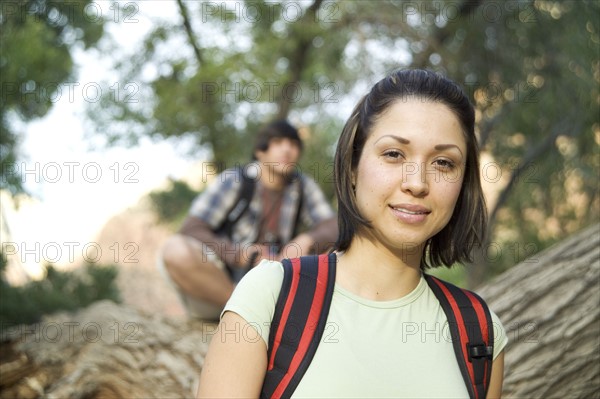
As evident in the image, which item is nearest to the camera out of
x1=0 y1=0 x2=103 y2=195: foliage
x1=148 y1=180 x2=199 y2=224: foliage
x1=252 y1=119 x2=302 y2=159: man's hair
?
x1=0 y1=0 x2=103 y2=195: foliage

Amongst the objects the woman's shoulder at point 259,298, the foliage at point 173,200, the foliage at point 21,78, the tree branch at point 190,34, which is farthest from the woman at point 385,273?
the foliage at point 173,200

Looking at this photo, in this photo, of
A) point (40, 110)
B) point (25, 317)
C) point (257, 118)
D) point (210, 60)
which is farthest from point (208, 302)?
point (257, 118)

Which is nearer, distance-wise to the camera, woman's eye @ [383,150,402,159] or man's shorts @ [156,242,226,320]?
woman's eye @ [383,150,402,159]

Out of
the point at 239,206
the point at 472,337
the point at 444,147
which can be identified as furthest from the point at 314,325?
the point at 239,206

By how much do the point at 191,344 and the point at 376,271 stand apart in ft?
5.72

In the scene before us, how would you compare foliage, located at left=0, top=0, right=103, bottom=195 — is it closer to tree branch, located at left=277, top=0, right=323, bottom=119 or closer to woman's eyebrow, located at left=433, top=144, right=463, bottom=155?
woman's eyebrow, located at left=433, top=144, right=463, bottom=155

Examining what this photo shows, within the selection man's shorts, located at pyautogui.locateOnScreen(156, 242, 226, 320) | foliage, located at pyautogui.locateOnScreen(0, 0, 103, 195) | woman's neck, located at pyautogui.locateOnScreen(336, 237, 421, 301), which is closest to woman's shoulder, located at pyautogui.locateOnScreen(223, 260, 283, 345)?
woman's neck, located at pyautogui.locateOnScreen(336, 237, 421, 301)

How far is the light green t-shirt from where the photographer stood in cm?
137

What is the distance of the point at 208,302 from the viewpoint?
150 inches

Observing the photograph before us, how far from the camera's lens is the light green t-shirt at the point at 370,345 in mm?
1369

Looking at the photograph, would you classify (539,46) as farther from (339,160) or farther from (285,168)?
(339,160)

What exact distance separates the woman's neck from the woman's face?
5cm

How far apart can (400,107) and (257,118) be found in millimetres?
6419

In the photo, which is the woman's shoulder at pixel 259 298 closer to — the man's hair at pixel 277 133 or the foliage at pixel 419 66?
the man's hair at pixel 277 133
